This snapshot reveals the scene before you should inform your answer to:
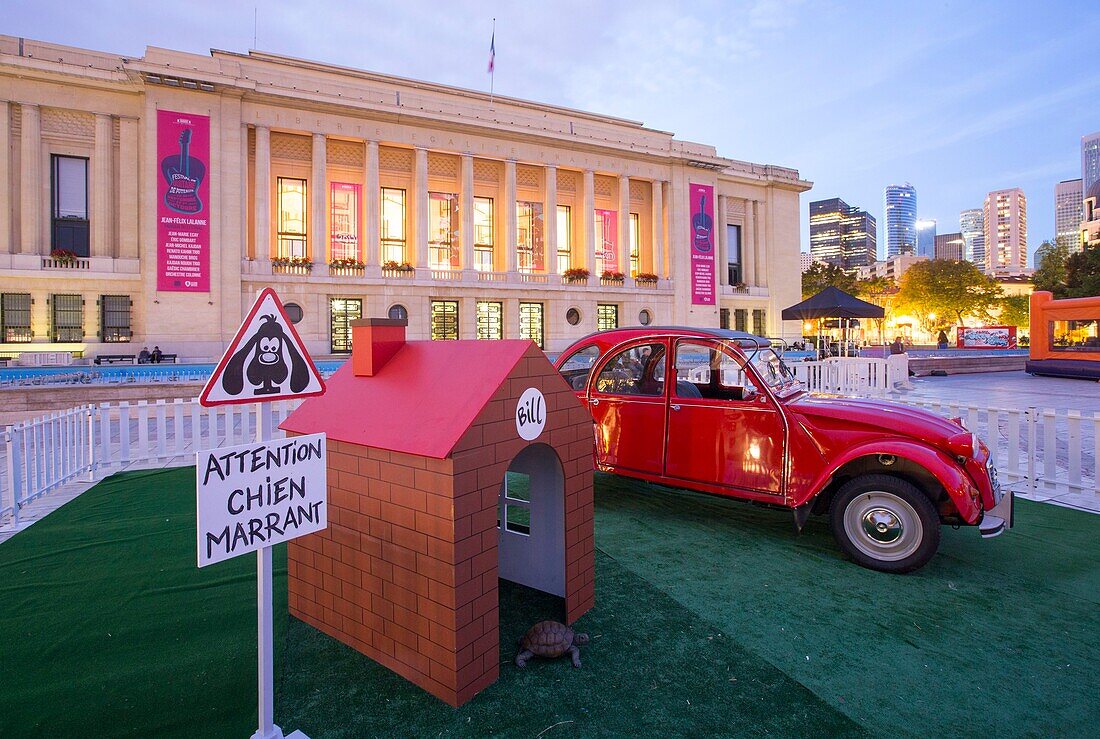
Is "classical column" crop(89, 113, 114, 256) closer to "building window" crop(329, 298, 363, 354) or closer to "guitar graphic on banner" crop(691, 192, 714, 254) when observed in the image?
"building window" crop(329, 298, 363, 354)

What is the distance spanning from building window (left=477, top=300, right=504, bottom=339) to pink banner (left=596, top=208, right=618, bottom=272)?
8821mm

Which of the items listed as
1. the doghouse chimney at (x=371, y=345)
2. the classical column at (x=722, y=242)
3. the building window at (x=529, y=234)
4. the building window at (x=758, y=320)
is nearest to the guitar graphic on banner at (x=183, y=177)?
the building window at (x=529, y=234)

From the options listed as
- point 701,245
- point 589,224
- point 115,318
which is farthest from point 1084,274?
point 115,318

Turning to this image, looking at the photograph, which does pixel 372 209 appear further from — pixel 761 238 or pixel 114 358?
pixel 761 238

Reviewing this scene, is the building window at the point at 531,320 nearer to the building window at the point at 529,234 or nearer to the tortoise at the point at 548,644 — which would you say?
the building window at the point at 529,234

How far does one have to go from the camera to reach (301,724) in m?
2.52

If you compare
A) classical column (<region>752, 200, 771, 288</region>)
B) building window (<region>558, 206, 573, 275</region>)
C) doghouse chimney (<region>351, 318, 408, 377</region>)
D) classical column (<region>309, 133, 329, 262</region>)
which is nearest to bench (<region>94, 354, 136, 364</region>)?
classical column (<region>309, 133, 329, 262</region>)

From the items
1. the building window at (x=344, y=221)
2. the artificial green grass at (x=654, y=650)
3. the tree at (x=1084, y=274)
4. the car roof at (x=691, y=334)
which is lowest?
the artificial green grass at (x=654, y=650)

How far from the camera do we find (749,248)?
42.7 m

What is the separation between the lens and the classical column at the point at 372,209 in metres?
29.5

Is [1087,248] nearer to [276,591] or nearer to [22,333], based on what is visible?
[276,591]

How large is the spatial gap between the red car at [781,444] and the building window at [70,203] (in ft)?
103

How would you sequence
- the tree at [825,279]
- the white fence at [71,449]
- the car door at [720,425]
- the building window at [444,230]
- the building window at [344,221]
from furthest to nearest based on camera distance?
the tree at [825,279]
the building window at [444,230]
the building window at [344,221]
the white fence at [71,449]
the car door at [720,425]

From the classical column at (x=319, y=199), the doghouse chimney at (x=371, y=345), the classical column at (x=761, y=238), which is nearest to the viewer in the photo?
the doghouse chimney at (x=371, y=345)
